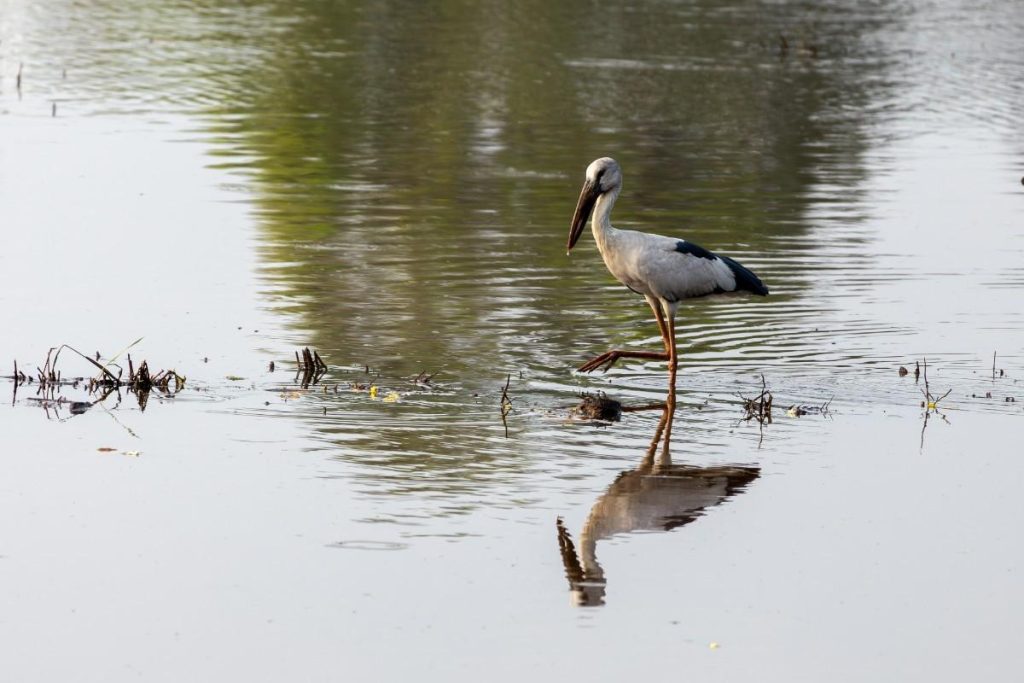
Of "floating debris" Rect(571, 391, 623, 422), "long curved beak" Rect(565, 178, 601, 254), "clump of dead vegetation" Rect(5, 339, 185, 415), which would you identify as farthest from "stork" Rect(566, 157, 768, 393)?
"clump of dead vegetation" Rect(5, 339, 185, 415)

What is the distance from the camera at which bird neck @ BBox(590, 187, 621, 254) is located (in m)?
12.6

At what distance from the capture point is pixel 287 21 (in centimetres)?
4066

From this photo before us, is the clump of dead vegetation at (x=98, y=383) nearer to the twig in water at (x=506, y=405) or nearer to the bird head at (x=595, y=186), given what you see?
the twig in water at (x=506, y=405)

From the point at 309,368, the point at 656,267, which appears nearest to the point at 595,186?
the point at 656,267

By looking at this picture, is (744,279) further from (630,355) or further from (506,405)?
(506,405)

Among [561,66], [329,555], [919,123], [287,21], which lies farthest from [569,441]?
[287,21]

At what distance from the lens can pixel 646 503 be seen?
948 centimetres

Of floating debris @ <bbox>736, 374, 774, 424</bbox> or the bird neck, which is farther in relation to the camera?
the bird neck

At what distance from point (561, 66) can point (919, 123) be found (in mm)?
7949

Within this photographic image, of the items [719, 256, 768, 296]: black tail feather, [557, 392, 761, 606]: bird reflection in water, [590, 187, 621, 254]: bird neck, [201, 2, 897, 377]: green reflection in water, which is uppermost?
[590, 187, 621, 254]: bird neck

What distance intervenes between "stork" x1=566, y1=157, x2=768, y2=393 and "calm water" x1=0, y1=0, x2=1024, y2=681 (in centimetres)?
29

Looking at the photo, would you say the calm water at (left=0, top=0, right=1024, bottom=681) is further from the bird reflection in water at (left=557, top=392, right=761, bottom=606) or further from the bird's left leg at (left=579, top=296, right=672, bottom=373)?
the bird's left leg at (left=579, top=296, right=672, bottom=373)

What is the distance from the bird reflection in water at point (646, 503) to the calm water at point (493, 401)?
0.12ft

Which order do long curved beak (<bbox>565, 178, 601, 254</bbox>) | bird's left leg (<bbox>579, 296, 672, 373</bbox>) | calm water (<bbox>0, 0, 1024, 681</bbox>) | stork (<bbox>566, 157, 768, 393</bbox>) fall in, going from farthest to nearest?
long curved beak (<bbox>565, 178, 601, 254</bbox>)
stork (<bbox>566, 157, 768, 393</bbox>)
bird's left leg (<bbox>579, 296, 672, 373</bbox>)
calm water (<bbox>0, 0, 1024, 681</bbox>)
